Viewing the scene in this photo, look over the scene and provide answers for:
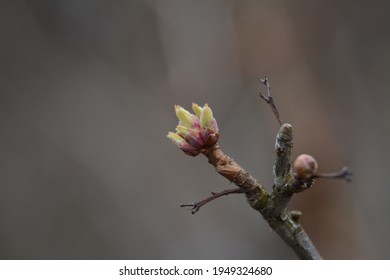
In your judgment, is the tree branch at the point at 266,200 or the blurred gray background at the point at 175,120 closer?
the tree branch at the point at 266,200

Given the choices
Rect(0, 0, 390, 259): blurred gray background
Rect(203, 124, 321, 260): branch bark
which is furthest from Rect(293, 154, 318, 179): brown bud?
Rect(0, 0, 390, 259): blurred gray background

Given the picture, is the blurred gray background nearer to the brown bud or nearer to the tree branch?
the tree branch

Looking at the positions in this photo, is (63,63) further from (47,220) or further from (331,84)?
(331,84)

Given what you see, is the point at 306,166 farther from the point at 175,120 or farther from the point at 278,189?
the point at 175,120

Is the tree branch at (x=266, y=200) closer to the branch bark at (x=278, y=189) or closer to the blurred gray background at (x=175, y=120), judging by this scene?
the branch bark at (x=278, y=189)

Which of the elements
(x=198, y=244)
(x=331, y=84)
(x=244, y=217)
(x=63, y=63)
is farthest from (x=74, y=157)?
(x=331, y=84)

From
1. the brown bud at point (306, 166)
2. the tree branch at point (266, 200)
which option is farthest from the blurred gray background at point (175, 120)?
the brown bud at point (306, 166)
